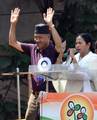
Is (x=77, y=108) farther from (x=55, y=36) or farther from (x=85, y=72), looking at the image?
(x=55, y=36)

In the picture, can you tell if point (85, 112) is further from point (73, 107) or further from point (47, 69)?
point (47, 69)

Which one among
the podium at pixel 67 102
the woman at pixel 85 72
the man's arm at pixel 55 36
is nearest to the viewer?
the podium at pixel 67 102

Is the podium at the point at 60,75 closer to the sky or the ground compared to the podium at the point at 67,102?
closer to the sky

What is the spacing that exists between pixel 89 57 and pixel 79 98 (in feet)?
2.07

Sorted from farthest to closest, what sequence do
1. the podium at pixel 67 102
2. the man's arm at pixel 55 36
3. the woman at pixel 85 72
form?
the man's arm at pixel 55 36, the woman at pixel 85 72, the podium at pixel 67 102

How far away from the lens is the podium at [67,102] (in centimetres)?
566

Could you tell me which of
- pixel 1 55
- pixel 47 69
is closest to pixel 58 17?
pixel 1 55

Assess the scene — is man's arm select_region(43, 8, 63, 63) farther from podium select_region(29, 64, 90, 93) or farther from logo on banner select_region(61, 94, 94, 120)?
logo on banner select_region(61, 94, 94, 120)

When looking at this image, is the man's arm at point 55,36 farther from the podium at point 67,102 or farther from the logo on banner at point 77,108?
the logo on banner at point 77,108

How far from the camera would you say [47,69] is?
5.86 meters

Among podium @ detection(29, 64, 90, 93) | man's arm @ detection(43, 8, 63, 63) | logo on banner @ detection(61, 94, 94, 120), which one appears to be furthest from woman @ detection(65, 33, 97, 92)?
man's arm @ detection(43, 8, 63, 63)

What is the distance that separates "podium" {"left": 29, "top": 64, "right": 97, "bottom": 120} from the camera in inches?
223

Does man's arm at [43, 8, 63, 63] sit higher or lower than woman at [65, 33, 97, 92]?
higher

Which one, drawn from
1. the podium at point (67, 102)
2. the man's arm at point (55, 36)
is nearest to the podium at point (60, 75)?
the podium at point (67, 102)
